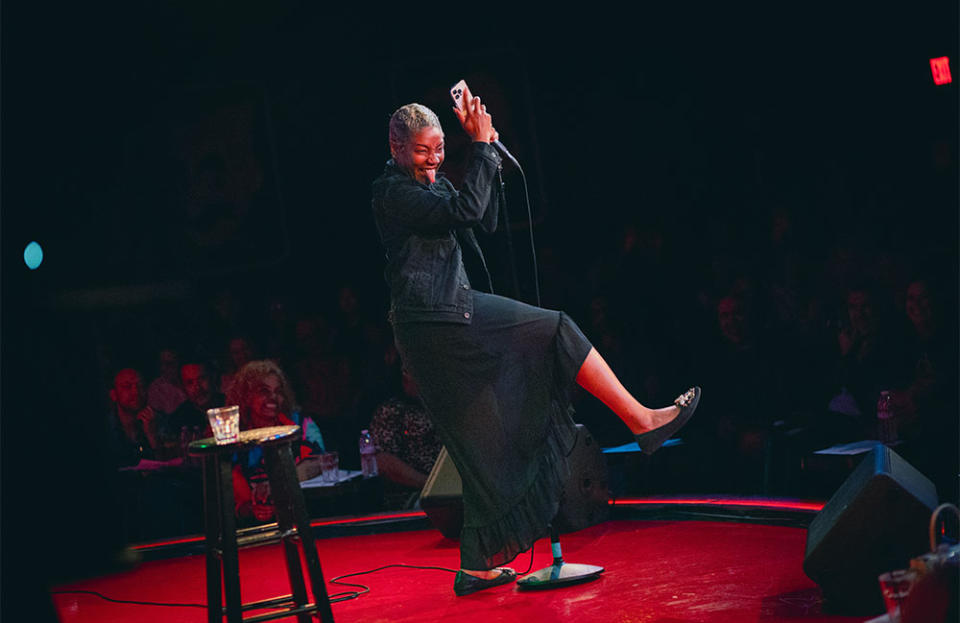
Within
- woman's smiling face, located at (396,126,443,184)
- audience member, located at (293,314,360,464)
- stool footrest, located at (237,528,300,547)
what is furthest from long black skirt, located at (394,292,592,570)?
audience member, located at (293,314,360,464)

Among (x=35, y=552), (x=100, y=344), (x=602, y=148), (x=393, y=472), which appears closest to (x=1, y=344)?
(x=35, y=552)

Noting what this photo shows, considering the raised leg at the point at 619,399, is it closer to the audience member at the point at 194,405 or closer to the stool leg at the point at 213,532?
the stool leg at the point at 213,532

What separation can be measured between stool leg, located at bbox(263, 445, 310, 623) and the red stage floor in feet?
1.01

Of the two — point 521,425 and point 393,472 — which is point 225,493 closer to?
point 521,425

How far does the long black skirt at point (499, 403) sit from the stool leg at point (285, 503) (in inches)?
19.9

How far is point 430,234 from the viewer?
3.06 m

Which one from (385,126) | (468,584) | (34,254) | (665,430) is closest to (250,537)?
(468,584)

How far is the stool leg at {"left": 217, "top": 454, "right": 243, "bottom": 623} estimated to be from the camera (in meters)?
2.62

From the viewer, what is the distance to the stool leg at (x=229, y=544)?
103 inches

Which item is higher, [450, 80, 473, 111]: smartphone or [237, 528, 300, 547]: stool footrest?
[450, 80, 473, 111]: smartphone

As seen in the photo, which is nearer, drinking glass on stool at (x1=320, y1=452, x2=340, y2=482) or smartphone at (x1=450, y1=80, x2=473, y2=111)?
smartphone at (x1=450, y1=80, x2=473, y2=111)

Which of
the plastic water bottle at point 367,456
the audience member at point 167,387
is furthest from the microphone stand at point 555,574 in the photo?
the audience member at point 167,387

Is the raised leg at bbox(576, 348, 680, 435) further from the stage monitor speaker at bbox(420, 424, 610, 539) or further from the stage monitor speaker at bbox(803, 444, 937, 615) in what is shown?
the stage monitor speaker at bbox(803, 444, 937, 615)

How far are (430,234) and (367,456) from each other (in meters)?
2.42
